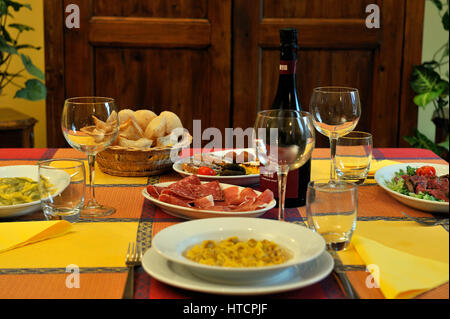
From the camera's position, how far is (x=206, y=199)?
1.08 m

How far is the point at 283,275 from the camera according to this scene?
78cm

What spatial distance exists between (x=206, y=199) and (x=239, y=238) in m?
0.19

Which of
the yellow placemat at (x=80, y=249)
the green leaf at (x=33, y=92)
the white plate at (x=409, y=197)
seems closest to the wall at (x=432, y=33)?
the green leaf at (x=33, y=92)

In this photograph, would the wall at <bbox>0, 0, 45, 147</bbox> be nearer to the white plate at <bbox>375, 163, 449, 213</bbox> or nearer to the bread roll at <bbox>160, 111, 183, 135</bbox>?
the bread roll at <bbox>160, 111, 183, 135</bbox>

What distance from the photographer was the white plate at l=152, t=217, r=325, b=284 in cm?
74

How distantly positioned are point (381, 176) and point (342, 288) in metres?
0.55

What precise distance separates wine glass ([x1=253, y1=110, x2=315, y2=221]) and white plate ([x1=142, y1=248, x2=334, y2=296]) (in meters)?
0.18

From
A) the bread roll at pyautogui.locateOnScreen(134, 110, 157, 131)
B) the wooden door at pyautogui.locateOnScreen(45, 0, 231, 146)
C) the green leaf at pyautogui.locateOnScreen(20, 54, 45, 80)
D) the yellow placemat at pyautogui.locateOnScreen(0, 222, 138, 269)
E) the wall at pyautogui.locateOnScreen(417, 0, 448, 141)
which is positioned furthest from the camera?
the wall at pyautogui.locateOnScreen(417, 0, 448, 141)

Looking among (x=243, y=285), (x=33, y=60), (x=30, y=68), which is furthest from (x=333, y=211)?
(x=33, y=60)

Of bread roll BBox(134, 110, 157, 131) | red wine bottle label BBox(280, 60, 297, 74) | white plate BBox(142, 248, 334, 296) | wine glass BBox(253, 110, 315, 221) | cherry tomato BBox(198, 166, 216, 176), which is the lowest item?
white plate BBox(142, 248, 334, 296)

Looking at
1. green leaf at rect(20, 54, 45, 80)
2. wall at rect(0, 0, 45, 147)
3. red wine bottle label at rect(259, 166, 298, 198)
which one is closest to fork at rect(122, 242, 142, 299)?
red wine bottle label at rect(259, 166, 298, 198)

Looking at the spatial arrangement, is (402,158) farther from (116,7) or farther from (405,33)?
(116,7)

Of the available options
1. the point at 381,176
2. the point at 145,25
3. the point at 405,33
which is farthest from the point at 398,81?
the point at 381,176

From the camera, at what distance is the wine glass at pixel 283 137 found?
0.92 m
